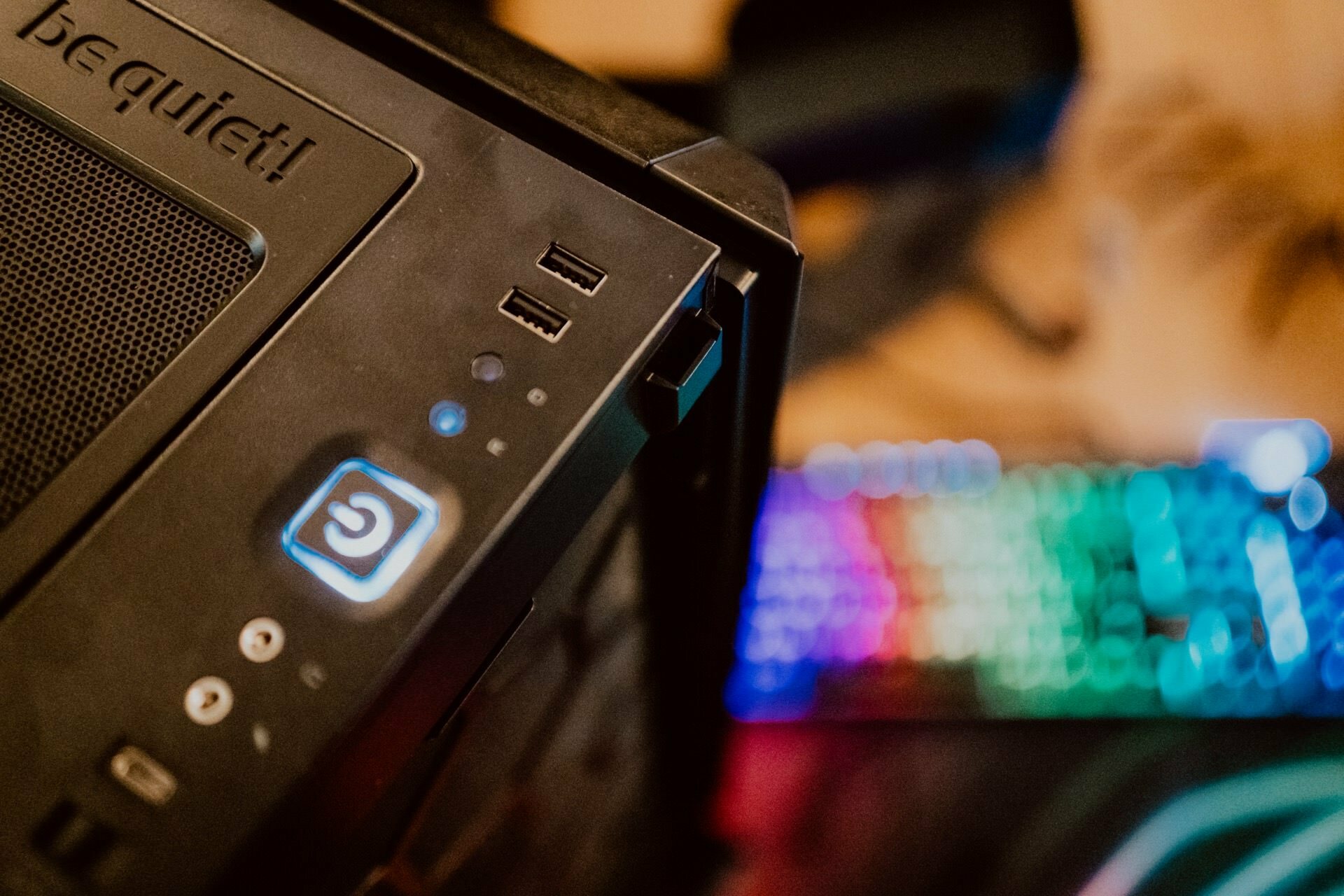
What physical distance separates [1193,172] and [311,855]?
0.80 m

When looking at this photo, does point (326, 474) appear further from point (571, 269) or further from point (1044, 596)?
point (1044, 596)

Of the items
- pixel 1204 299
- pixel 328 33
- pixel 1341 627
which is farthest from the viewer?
pixel 1204 299

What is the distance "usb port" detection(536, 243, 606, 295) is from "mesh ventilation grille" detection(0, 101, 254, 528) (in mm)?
90

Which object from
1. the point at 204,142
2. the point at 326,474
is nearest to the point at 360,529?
the point at 326,474

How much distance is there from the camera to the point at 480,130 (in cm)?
31

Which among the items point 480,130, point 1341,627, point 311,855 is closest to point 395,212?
point 480,130

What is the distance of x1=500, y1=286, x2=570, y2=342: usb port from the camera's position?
0.28m

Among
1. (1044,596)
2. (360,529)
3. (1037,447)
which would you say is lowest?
(360,529)

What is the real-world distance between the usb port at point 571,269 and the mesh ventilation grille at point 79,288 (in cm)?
9

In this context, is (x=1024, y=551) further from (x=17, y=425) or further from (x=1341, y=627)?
(x=17, y=425)

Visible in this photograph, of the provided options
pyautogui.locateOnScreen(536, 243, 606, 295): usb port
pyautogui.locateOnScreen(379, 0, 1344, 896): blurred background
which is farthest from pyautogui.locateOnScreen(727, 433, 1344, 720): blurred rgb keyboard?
pyautogui.locateOnScreen(536, 243, 606, 295): usb port

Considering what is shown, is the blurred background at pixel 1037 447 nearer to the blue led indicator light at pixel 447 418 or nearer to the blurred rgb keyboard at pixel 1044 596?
the blurred rgb keyboard at pixel 1044 596

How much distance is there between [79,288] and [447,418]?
12cm

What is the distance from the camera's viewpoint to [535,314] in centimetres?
28
